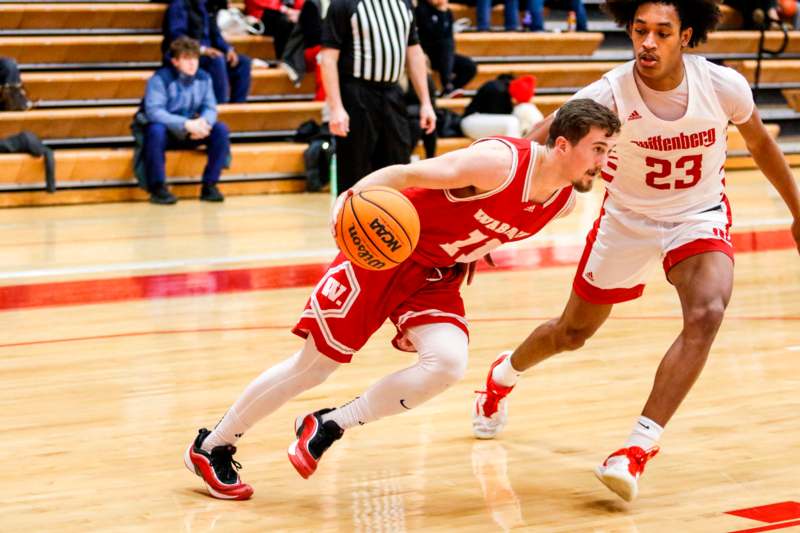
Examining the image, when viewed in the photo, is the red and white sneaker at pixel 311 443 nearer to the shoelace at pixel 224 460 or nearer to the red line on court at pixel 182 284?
the shoelace at pixel 224 460

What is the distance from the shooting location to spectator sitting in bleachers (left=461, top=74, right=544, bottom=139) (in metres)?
13.4

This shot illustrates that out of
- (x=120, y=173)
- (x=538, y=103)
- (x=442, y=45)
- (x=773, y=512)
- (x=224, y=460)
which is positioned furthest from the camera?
(x=538, y=103)

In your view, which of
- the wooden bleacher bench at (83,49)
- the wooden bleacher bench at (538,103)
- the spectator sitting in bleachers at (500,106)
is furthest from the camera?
the wooden bleacher bench at (538,103)

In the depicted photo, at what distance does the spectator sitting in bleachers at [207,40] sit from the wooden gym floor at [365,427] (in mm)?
4089

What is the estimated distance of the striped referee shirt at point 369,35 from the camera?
7758 millimetres

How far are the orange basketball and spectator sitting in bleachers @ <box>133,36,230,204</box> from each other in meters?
8.51

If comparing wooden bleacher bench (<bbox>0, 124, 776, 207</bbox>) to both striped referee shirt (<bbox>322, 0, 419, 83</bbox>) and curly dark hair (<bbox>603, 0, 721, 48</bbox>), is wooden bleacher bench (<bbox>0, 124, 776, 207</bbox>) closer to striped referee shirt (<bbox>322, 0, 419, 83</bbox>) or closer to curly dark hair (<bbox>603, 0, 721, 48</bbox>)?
striped referee shirt (<bbox>322, 0, 419, 83</bbox>)

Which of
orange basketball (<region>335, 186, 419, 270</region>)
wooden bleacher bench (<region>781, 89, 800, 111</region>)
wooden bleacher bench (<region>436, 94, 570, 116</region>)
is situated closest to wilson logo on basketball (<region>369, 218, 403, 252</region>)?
orange basketball (<region>335, 186, 419, 270</region>)

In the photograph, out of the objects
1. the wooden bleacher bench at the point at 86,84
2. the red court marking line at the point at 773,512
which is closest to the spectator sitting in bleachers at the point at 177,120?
the wooden bleacher bench at the point at 86,84

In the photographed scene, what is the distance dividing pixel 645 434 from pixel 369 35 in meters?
4.45

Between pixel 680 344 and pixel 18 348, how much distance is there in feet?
11.3

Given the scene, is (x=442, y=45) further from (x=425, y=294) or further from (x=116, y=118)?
(x=425, y=294)

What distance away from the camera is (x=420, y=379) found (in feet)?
12.4

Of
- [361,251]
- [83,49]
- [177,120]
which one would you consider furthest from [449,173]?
[83,49]
